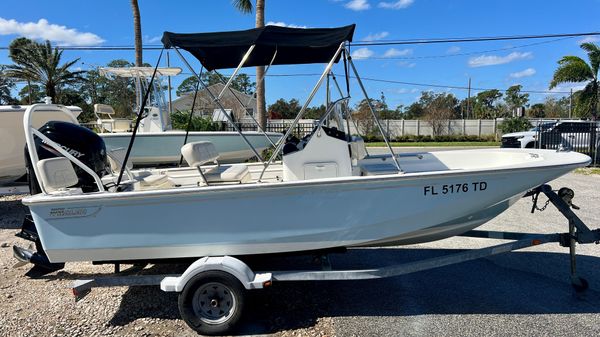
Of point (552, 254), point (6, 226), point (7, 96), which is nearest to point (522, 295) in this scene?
point (552, 254)

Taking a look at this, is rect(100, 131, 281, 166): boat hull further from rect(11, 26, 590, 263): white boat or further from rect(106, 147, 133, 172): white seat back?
rect(11, 26, 590, 263): white boat

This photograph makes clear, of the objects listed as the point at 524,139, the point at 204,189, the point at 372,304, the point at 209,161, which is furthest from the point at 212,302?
the point at 524,139

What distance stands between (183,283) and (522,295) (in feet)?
9.88

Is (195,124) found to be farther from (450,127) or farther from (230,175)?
(450,127)

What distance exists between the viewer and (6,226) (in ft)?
21.4

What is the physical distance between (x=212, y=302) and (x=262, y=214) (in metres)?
0.84

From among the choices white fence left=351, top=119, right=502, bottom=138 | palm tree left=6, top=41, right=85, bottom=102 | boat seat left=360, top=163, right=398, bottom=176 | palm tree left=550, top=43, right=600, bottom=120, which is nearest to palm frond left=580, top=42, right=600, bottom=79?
palm tree left=550, top=43, right=600, bottom=120

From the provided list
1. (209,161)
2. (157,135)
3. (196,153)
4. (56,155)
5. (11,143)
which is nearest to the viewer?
(56,155)

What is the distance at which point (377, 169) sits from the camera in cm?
428

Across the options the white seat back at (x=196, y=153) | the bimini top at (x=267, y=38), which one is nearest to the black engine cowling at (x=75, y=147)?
the white seat back at (x=196, y=153)

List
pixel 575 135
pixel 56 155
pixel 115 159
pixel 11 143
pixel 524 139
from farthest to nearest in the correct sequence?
pixel 524 139
pixel 575 135
pixel 11 143
pixel 115 159
pixel 56 155

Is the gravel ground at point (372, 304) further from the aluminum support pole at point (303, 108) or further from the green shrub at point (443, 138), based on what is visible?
the green shrub at point (443, 138)

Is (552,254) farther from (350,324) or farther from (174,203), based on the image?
(174,203)

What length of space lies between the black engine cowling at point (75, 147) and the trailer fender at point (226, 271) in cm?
153
